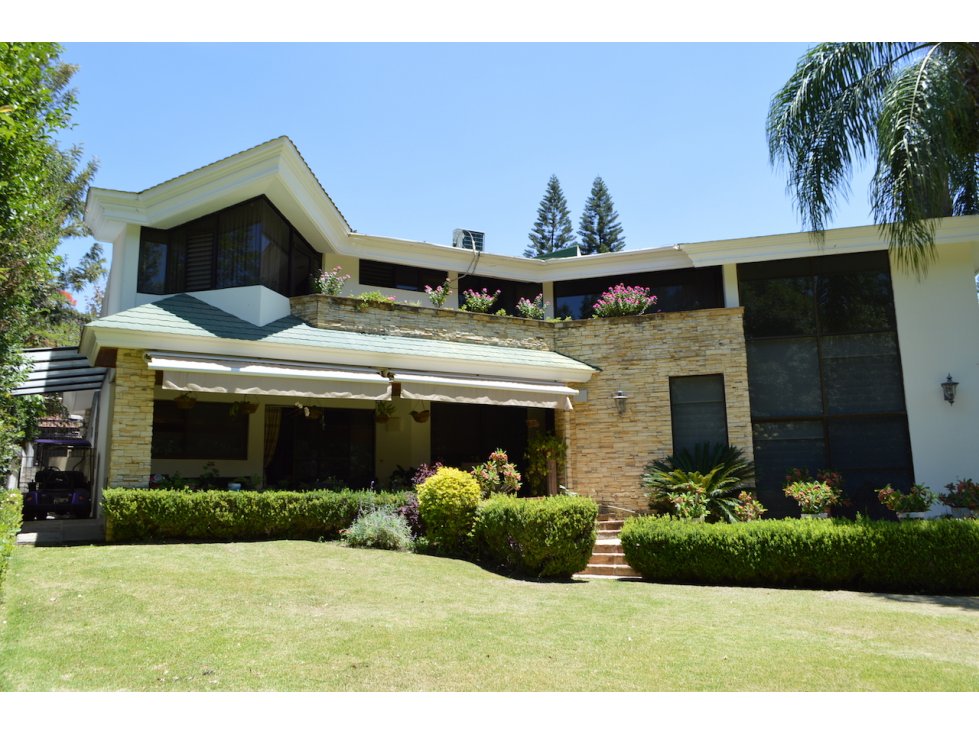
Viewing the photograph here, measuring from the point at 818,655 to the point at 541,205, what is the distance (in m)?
49.7

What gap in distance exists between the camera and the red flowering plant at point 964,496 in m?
16.3

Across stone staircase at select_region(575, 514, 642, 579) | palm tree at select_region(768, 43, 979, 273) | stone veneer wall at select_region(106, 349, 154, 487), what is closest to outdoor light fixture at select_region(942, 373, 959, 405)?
palm tree at select_region(768, 43, 979, 273)

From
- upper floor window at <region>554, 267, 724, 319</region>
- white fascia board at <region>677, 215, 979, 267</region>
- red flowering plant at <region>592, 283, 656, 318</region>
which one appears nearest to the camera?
white fascia board at <region>677, 215, 979, 267</region>

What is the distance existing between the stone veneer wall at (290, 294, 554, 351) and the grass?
765 cm

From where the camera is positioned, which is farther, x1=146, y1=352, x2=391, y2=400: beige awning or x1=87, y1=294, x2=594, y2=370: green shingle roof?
x1=87, y1=294, x2=594, y2=370: green shingle roof

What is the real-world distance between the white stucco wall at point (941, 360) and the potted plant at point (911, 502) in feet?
5.70

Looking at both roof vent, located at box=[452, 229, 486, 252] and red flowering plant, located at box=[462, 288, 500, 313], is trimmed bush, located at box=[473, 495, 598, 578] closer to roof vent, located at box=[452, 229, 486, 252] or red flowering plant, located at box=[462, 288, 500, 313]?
red flowering plant, located at box=[462, 288, 500, 313]

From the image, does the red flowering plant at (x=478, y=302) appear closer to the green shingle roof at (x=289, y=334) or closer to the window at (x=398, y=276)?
the green shingle roof at (x=289, y=334)

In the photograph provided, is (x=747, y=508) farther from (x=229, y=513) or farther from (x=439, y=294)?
(x=229, y=513)

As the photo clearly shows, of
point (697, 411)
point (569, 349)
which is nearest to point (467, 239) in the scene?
point (569, 349)

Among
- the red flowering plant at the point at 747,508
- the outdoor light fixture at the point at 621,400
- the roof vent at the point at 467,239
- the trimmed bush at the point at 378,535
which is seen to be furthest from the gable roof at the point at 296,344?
the roof vent at the point at 467,239

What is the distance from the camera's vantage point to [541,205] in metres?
54.8

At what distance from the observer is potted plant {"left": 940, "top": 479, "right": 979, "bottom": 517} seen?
1630cm
